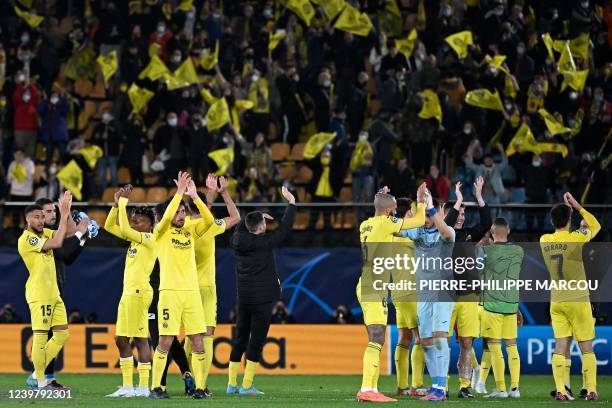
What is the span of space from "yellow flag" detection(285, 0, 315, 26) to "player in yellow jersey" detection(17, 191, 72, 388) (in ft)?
45.8

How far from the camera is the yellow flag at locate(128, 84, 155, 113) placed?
2759 cm

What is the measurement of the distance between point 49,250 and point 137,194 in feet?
30.5

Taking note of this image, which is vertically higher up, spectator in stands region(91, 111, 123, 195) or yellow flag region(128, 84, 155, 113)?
yellow flag region(128, 84, 155, 113)

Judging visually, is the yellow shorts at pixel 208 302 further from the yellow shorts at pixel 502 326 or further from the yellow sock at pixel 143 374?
the yellow shorts at pixel 502 326

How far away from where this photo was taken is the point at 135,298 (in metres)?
16.6

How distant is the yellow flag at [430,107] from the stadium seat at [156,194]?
548 cm

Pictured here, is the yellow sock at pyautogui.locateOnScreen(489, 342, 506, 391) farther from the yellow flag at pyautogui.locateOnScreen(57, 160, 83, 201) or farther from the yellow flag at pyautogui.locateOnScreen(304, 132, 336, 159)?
the yellow flag at pyautogui.locateOnScreen(57, 160, 83, 201)

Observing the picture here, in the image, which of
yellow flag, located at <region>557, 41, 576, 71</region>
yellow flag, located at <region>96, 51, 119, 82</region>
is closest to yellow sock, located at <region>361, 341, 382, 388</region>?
yellow flag, located at <region>557, 41, 576, 71</region>

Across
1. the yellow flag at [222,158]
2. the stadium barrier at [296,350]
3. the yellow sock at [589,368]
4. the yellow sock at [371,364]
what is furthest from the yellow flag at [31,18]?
the yellow sock at [589,368]

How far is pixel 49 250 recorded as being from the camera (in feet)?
55.4

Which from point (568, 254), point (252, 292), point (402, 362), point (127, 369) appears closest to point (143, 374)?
point (127, 369)

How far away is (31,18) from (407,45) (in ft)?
29.3

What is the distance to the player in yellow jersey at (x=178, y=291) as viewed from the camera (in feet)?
Answer: 52.6

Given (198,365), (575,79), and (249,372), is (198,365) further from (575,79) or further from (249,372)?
(575,79)
